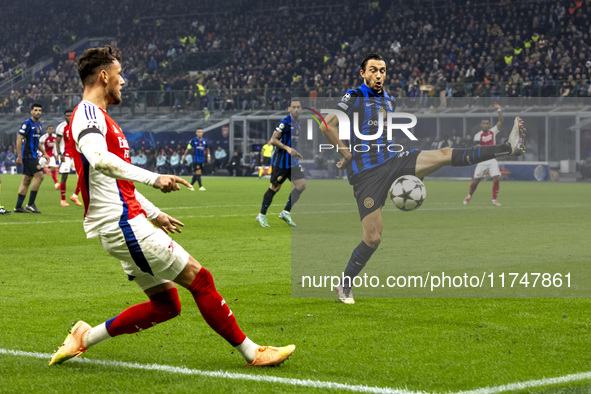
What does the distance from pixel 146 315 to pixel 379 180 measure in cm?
283

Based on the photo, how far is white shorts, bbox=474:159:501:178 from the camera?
64.8 feet

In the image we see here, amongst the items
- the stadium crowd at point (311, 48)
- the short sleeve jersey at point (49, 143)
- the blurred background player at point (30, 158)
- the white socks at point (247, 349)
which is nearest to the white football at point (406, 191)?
the white socks at point (247, 349)

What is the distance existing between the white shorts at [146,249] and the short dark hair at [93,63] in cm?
88

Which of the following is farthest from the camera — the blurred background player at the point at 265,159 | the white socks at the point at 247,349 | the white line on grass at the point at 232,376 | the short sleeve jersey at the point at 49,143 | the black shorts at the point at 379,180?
the blurred background player at the point at 265,159

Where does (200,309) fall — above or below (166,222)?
below

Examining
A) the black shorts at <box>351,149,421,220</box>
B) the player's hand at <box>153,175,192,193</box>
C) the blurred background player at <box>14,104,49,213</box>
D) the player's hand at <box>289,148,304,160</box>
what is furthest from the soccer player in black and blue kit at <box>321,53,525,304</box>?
the blurred background player at <box>14,104,49,213</box>

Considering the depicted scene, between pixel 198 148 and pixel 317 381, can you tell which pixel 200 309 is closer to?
pixel 317 381

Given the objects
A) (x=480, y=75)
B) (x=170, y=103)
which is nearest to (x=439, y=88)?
Result: (x=480, y=75)

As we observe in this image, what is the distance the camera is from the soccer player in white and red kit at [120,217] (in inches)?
183

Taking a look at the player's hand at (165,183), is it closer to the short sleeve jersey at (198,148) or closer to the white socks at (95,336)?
the white socks at (95,336)

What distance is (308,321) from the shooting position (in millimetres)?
6586

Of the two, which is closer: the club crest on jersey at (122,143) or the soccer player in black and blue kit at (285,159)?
the club crest on jersey at (122,143)

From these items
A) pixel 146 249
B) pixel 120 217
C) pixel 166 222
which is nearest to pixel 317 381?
pixel 146 249

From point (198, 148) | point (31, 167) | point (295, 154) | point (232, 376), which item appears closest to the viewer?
point (232, 376)
